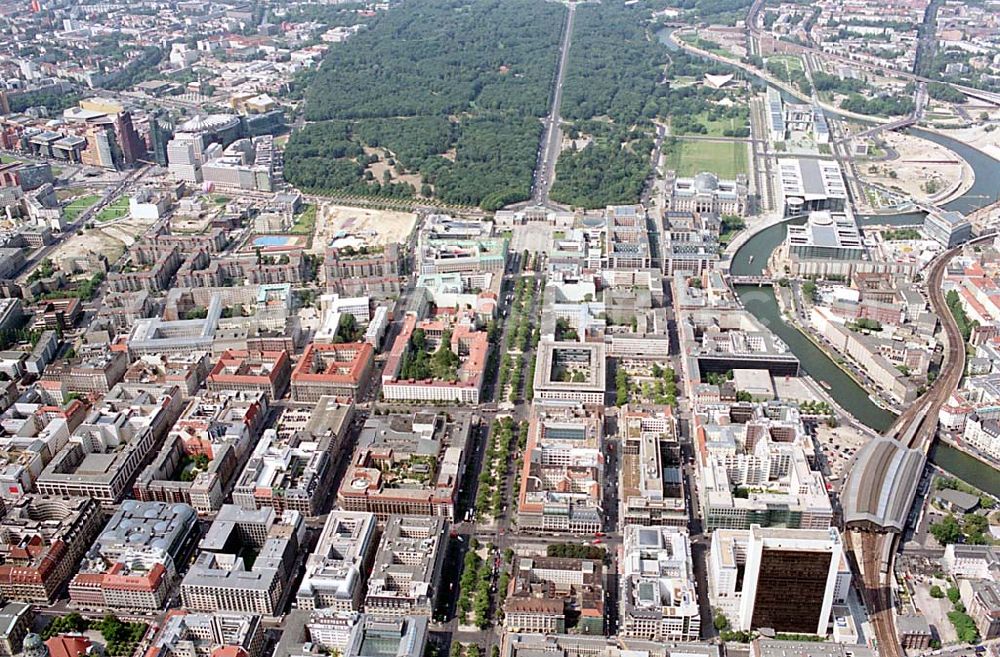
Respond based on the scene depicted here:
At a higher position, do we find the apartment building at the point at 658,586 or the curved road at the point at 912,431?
the apartment building at the point at 658,586

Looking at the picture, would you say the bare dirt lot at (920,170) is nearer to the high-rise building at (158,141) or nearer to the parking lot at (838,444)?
the parking lot at (838,444)

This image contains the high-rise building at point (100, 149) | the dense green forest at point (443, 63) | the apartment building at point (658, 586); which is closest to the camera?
the apartment building at point (658, 586)

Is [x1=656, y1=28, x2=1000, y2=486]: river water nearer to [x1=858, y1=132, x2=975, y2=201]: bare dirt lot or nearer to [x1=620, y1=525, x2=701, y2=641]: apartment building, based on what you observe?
[x1=858, y1=132, x2=975, y2=201]: bare dirt lot

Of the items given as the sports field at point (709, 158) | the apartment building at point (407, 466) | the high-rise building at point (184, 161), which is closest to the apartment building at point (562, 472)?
the apartment building at point (407, 466)

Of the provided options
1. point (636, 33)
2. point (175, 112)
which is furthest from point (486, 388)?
point (636, 33)

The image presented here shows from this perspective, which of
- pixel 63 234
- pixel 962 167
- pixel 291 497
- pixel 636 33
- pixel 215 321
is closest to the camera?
pixel 291 497

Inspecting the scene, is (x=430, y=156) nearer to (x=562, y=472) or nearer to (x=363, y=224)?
(x=363, y=224)

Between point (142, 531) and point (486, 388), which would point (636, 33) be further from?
point (142, 531)
